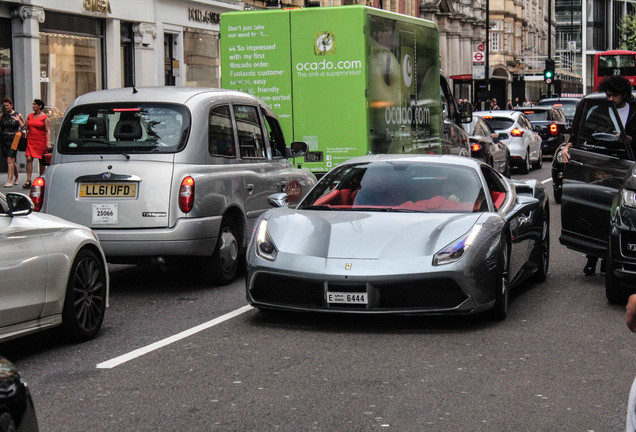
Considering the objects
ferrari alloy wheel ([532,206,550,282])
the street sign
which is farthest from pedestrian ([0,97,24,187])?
the street sign

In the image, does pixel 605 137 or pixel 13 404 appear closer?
pixel 13 404

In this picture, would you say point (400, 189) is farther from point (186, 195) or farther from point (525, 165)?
point (525, 165)

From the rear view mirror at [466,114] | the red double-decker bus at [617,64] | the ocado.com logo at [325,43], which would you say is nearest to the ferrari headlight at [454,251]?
the ocado.com logo at [325,43]

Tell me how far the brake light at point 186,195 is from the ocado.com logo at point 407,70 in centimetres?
756

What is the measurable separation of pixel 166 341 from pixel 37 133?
16.6 metres

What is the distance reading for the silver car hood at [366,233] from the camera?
826 cm

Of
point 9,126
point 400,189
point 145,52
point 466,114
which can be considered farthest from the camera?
point 145,52

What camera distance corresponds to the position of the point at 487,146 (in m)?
25.2

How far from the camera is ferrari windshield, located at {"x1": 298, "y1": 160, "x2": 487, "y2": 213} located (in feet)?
29.8

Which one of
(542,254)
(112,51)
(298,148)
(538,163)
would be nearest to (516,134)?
(538,163)

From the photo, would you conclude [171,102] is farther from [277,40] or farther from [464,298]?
[277,40]

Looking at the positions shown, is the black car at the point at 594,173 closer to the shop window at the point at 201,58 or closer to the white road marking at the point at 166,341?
the white road marking at the point at 166,341

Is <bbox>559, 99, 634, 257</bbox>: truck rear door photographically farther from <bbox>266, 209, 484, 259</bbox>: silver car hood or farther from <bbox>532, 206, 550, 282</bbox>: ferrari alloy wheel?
<bbox>266, 209, 484, 259</bbox>: silver car hood

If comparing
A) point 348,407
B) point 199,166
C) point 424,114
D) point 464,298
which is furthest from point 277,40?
point 348,407
